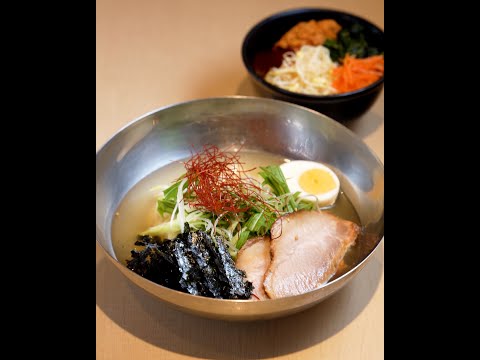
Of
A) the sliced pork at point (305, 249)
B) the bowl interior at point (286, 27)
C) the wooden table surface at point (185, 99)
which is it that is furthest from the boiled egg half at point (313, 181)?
the bowl interior at point (286, 27)

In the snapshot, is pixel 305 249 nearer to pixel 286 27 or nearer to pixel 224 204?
pixel 224 204

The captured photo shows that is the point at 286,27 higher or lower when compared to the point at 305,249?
higher

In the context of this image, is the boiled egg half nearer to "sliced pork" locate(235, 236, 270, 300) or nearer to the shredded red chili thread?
the shredded red chili thread

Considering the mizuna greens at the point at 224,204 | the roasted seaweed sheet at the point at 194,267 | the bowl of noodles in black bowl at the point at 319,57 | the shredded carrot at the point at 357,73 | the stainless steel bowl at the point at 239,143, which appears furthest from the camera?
the shredded carrot at the point at 357,73

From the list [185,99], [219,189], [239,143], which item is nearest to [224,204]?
[219,189]

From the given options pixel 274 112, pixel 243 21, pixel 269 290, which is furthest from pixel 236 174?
pixel 243 21

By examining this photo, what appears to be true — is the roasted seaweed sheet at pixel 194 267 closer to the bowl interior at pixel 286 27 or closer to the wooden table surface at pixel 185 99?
the wooden table surface at pixel 185 99

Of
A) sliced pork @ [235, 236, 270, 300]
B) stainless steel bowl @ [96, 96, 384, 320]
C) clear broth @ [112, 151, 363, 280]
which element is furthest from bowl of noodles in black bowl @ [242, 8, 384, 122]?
sliced pork @ [235, 236, 270, 300]
